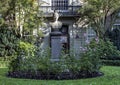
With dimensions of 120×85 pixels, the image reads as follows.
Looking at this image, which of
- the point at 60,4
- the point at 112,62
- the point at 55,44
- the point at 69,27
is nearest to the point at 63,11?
the point at 60,4

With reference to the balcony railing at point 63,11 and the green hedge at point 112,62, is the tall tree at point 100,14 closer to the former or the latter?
the balcony railing at point 63,11

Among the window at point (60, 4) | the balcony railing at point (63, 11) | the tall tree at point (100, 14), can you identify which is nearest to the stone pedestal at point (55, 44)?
the tall tree at point (100, 14)

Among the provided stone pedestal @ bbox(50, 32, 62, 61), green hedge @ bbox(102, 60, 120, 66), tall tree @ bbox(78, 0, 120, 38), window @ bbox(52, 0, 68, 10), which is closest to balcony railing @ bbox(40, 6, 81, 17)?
window @ bbox(52, 0, 68, 10)

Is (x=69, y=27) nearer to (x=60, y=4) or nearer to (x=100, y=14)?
(x=60, y=4)

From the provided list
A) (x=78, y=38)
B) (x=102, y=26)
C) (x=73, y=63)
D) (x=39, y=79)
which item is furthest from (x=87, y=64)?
(x=78, y=38)

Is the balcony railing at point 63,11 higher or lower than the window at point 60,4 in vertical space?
lower

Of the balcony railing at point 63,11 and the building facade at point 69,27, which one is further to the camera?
the building facade at point 69,27

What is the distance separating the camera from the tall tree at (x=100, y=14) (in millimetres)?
32938

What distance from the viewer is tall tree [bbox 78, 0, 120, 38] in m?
32.9

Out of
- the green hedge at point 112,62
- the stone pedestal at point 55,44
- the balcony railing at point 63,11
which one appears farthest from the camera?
the balcony railing at point 63,11

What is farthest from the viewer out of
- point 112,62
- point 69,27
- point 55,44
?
point 69,27

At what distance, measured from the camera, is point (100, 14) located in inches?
1326

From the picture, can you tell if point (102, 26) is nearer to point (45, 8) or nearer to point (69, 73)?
point (45, 8)

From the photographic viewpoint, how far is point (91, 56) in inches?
653
